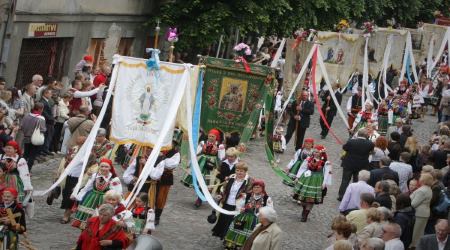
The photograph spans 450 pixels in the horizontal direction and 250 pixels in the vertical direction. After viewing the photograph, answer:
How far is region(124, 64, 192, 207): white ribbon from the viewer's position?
18.0 metres

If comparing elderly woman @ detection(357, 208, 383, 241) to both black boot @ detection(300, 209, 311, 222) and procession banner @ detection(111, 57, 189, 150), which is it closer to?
procession banner @ detection(111, 57, 189, 150)

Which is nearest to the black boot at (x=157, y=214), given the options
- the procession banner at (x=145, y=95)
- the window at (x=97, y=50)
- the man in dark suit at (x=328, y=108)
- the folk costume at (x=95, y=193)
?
the procession banner at (x=145, y=95)

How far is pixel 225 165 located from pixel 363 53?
11551 mm

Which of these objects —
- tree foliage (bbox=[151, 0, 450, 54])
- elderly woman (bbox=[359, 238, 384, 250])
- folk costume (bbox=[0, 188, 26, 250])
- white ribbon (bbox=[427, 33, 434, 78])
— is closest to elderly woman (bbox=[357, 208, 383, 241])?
elderly woman (bbox=[359, 238, 384, 250])

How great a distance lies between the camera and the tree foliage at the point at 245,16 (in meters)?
33.6

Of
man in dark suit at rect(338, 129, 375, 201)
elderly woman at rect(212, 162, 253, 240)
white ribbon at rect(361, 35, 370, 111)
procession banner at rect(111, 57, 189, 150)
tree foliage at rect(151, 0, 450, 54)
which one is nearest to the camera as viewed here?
elderly woman at rect(212, 162, 253, 240)

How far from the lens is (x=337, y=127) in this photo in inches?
1384

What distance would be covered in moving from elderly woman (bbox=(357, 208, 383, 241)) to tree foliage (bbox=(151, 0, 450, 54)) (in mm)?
17586

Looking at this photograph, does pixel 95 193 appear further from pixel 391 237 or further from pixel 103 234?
pixel 391 237

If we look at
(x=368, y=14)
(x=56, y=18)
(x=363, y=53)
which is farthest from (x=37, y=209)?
(x=368, y=14)

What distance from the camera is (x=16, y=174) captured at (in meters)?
18.0

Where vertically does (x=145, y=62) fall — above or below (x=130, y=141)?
above

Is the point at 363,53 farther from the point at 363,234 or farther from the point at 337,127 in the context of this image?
the point at 363,234

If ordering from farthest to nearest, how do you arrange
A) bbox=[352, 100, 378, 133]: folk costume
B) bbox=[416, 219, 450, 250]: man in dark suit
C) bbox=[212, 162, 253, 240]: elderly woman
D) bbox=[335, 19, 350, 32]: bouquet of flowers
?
bbox=[335, 19, 350, 32]: bouquet of flowers
bbox=[352, 100, 378, 133]: folk costume
bbox=[212, 162, 253, 240]: elderly woman
bbox=[416, 219, 450, 250]: man in dark suit
